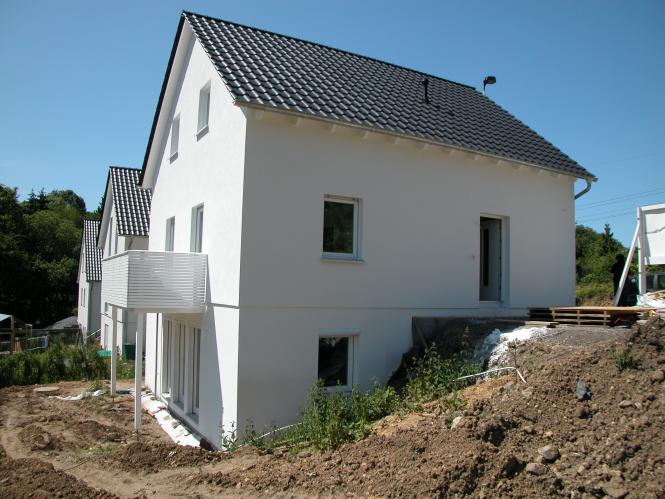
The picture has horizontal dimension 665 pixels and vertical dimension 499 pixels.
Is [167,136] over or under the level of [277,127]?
over

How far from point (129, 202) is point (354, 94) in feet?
45.7

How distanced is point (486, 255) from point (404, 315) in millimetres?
3283

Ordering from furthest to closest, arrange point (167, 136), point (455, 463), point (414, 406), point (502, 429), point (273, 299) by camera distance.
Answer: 1. point (167, 136)
2. point (273, 299)
3. point (414, 406)
4. point (502, 429)
5. point (455, 463)

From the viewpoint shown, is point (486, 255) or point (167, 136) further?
point (167, 136)

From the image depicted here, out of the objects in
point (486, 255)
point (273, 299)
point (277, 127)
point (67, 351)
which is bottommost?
point (67, 351)

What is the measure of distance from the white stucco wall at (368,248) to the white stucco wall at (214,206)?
0.35 metres

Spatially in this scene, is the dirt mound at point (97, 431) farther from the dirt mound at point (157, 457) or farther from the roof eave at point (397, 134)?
the roof eave at point (397, 134)

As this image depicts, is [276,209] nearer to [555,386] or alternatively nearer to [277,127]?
[277,127]

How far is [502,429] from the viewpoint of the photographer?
5.77m

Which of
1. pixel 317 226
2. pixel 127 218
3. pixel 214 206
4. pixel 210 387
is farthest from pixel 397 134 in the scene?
pixel 127 218

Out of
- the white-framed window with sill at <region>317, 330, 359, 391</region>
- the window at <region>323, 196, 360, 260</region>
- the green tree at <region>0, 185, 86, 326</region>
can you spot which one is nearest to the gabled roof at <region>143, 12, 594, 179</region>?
the window at <region>323, 196, 360, 260</region>

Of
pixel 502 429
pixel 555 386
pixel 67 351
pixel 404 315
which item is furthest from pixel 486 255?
pixel 67 351

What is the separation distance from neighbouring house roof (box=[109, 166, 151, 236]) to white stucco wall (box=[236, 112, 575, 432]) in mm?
11639

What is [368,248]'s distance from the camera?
10.4m
